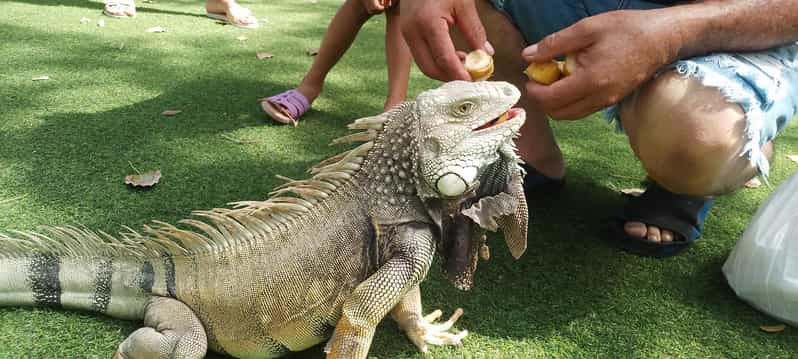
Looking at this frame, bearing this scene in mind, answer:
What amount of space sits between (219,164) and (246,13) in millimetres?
3826

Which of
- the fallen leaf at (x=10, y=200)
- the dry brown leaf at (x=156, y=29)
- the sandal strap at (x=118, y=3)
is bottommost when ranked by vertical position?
the dry brown leaf at (x=156, y=29)

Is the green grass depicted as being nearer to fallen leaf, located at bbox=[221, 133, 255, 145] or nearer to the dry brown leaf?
fallen leaf, located at bbox=[221, 133, 255, 145]

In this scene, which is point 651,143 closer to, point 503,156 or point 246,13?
point 503,156

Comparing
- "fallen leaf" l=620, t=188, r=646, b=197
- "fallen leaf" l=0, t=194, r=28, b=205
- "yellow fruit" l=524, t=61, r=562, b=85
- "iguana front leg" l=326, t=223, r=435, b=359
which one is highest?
"yellow fruit" l=524, t=61, r=562, b=85

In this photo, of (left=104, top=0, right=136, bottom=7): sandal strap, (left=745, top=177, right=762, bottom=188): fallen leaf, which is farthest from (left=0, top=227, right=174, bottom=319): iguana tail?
(left=104, top=0, right=136, bottom=7): sandal strap

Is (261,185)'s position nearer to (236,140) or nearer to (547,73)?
(236,140)

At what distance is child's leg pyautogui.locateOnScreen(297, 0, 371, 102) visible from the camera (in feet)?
13.2

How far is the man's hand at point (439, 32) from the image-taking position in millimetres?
2141

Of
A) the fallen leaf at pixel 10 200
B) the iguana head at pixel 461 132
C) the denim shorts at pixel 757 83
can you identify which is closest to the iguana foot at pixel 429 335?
the iguana head at pixel 461 132

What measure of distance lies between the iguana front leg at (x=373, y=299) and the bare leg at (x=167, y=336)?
18.3 inches

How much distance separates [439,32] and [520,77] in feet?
4.29

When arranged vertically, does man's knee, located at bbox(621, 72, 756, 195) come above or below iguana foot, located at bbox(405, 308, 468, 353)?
above

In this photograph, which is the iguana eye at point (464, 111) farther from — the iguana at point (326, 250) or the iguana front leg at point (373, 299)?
the iguana front leg at point (373, 299)

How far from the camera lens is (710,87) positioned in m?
2.22
